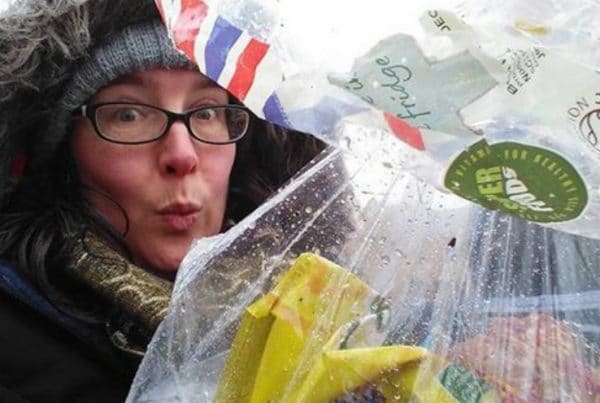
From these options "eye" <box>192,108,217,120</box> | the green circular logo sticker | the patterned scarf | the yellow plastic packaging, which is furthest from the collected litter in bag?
"eye" <box>192,108,217,120</box>

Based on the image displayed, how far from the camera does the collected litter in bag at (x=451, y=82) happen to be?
588 millimetres

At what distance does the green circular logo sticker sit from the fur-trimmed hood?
0.82 m

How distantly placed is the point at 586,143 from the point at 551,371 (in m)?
0.17

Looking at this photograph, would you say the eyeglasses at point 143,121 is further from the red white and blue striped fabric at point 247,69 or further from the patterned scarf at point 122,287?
the red white and blue striped fabric at point 247,69

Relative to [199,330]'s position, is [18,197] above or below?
above

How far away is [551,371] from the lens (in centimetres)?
65

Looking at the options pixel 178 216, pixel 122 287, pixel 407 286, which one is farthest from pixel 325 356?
pixel 178 216

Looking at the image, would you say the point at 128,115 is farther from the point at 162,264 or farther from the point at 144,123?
the point at 162,264

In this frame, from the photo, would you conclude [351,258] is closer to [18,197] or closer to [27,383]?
[27,383]

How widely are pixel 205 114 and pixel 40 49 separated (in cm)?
25

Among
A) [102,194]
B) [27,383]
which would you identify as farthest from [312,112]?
[102,194]

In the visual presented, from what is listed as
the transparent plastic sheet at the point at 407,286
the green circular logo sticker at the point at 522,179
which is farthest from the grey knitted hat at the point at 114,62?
the green circular logo sticker at the point at 522,179

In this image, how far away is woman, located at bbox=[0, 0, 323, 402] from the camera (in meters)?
1.21

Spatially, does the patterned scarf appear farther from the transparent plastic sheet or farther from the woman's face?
the transparent plastic sheet
